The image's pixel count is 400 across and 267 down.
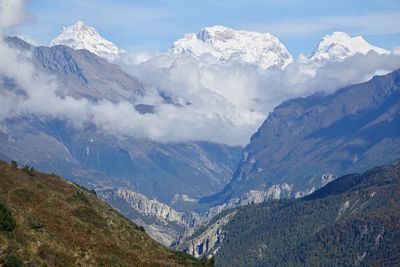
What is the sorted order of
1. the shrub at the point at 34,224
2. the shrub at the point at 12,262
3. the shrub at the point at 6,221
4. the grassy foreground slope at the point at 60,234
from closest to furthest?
the shrub at the point at 12,262 < the grassy foreground slope at the point at 60,234 < the shrub at the point at 6,221 < the shrub at the point at 34,224

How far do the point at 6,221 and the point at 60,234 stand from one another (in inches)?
542

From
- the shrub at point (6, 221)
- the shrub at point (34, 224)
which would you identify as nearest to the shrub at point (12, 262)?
the shrub at point (6, 221)

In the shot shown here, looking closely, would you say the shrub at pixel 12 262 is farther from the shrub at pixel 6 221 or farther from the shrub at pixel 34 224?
the shrub at pixel 34 224

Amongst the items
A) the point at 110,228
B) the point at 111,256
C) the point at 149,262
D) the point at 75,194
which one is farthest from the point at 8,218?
the point at 75,194

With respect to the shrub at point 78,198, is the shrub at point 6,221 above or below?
below

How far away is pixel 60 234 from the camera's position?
112375 mm

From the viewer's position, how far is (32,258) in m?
92.9

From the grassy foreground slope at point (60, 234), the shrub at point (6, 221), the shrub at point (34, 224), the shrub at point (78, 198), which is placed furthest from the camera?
the shrub at point (78, 198)

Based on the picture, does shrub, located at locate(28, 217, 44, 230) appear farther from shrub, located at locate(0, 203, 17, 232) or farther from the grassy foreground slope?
shrub, located at locate(0, 203, 17, 232)

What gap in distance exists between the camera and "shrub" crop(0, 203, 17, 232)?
99125 mm

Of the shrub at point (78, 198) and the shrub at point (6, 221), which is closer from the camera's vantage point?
the shrub at point (6, 221)

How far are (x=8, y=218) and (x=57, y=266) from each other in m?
10.9

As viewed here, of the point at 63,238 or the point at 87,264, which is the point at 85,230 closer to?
the point at 63,238

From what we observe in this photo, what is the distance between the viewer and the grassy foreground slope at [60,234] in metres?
96.4
